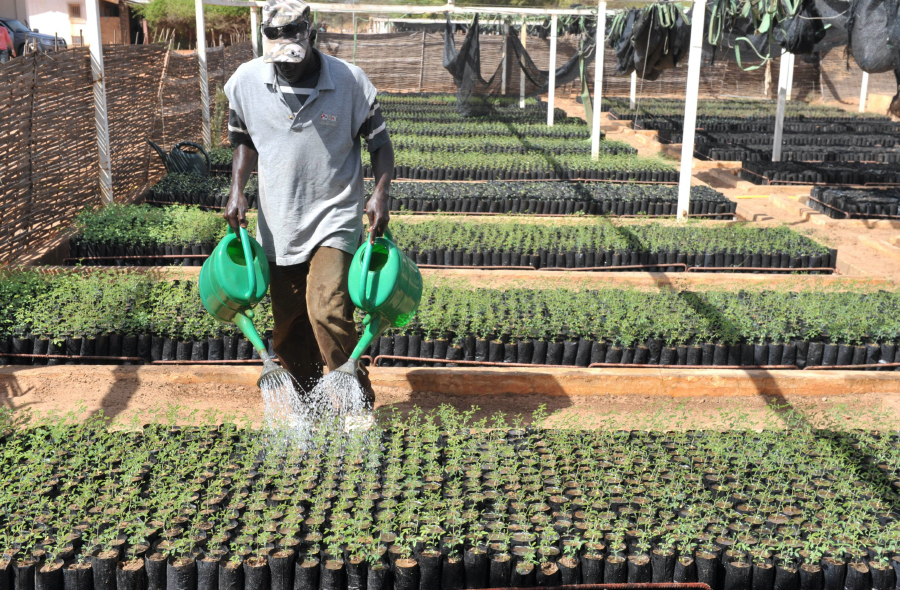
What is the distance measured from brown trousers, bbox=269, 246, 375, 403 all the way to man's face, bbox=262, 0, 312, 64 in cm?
75

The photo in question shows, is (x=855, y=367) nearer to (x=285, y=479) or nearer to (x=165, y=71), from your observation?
(x=285, y=479)

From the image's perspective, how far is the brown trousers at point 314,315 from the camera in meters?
3.26

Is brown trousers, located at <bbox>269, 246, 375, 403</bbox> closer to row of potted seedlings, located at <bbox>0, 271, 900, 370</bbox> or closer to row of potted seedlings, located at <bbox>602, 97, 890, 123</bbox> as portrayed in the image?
row of potted seedlings, located at <bbox>0, 271, 900, 370</bbox>

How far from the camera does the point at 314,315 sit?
10.8 ft

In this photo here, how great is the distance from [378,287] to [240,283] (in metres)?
0.55

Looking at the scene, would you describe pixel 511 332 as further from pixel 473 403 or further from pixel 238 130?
pixel 238 130

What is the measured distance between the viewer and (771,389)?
4.61 m

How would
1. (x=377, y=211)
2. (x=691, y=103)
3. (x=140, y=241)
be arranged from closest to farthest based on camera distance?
(x=377, y=211) < (x=140, y=241) < (x=691, y=103)

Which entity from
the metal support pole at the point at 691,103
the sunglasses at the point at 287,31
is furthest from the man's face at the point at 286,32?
the metal support pole at the point at 691,103

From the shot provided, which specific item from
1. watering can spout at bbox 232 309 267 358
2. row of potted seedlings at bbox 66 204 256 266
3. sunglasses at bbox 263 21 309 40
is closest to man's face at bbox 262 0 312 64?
sunglasses at bbox 263 21 309 40

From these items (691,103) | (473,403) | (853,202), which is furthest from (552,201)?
(473,403)

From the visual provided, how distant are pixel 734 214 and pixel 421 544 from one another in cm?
754

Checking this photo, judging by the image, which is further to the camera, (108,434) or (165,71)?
(165,71)

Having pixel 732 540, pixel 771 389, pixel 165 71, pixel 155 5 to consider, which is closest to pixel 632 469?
pixel 732 540
